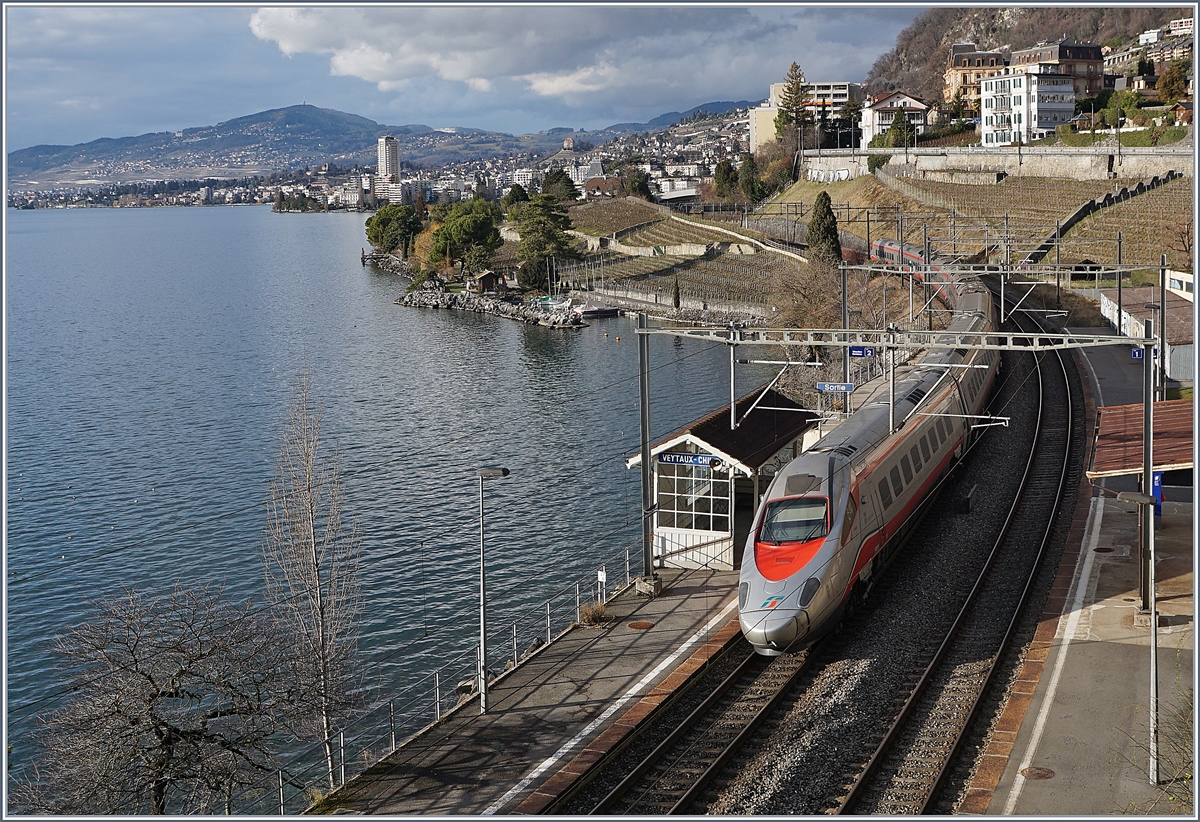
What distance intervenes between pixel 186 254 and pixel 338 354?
110 metres

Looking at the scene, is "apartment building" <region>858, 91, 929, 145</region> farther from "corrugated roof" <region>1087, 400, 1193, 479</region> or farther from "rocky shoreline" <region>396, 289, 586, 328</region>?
"corrugated roof" <region>1087, 400, 1193, 479</region>

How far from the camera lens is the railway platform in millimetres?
13695

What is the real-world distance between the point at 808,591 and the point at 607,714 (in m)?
3.87

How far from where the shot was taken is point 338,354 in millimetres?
66562

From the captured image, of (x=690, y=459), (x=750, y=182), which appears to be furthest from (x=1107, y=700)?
(x=750, y=182)

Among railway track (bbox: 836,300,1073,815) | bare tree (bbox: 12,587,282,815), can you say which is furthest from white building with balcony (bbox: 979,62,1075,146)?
bare tree (bbox: 12,587,282,815)

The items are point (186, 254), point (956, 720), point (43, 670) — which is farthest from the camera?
point (186, 254)

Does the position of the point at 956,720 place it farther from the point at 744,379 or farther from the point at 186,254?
the point at 186,254

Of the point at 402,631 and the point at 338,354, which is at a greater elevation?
the point at 338,354

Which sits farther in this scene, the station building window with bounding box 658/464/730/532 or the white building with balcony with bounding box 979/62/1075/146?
the white building with balcony with bounding box 979/62/1075/146

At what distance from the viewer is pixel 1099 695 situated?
16.4 meters

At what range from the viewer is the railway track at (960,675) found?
46.5 feet

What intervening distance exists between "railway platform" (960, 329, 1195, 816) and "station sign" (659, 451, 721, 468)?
22.1 ft

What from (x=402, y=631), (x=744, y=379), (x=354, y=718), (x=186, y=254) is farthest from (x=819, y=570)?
(x=186, y=254)
